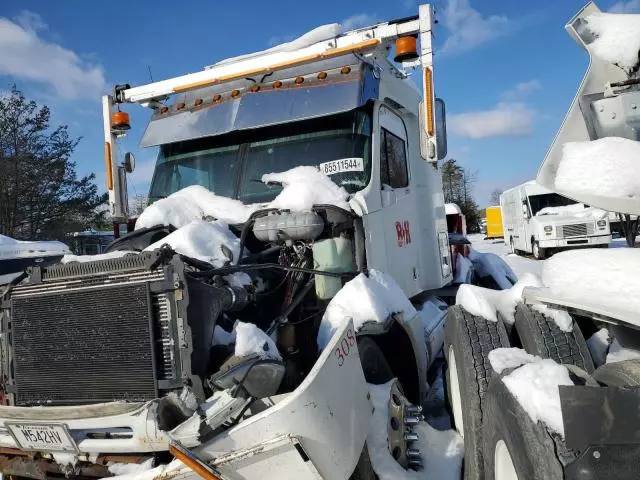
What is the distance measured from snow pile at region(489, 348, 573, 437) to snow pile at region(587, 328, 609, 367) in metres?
0.77

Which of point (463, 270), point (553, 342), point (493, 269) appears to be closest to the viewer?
point (553, 342)

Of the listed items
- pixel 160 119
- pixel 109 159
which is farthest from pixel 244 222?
pixel 109 159

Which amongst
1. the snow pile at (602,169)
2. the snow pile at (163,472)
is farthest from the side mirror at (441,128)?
the snow pile at (163,472)

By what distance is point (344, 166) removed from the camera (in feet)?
13.8

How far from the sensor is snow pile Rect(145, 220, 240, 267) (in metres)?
3.12

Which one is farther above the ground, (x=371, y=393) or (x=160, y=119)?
(x=160, y=119)

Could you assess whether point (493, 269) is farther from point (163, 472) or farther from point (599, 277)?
point (163, 472)

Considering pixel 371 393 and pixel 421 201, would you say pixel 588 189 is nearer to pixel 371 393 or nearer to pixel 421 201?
pixel 371 393

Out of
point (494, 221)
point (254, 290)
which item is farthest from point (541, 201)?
point (254, 290)

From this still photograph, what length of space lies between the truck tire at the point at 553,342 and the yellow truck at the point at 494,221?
31.7 meters

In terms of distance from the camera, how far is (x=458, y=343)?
3045 mm

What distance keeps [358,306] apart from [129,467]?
1482mm

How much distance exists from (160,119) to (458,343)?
3426mm

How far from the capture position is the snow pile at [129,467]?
253 cm
